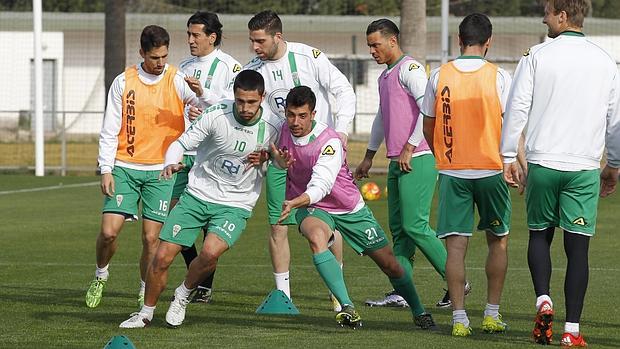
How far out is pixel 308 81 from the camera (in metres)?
10.4

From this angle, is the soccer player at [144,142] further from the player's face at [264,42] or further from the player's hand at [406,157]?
the player's hand at [406,157]

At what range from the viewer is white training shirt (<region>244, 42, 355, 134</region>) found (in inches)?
406

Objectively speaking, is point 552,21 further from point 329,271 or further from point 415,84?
point 329,271

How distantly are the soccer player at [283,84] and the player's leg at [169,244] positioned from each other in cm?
117

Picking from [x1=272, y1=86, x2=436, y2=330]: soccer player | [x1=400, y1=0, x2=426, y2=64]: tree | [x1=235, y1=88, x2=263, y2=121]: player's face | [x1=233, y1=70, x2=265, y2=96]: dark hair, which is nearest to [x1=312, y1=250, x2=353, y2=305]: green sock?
[x1=272, y1=86, x2=436, y2=330]: soccer player

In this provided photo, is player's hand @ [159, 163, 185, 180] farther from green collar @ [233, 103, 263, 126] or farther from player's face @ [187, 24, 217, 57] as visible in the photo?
player's face @ [187, 24, 217, 57]

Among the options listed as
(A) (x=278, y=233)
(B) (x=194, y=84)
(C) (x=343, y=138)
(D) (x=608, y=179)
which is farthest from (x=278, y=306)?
(D) (x=608, y=179)

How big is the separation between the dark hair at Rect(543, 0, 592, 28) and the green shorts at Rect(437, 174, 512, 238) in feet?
4.08

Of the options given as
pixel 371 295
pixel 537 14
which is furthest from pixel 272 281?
pixel 537 14

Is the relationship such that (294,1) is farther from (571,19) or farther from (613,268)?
(571,19)

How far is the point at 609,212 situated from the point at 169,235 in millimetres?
11338

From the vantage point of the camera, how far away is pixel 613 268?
1288cm

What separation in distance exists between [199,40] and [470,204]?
3084 mm

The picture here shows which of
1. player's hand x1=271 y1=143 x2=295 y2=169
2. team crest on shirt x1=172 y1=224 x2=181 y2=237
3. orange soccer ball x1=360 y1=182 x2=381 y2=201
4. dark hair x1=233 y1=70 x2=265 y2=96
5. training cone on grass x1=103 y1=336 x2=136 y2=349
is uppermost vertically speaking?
dark hair x1=233 y1=70 x2=265 y2=96
